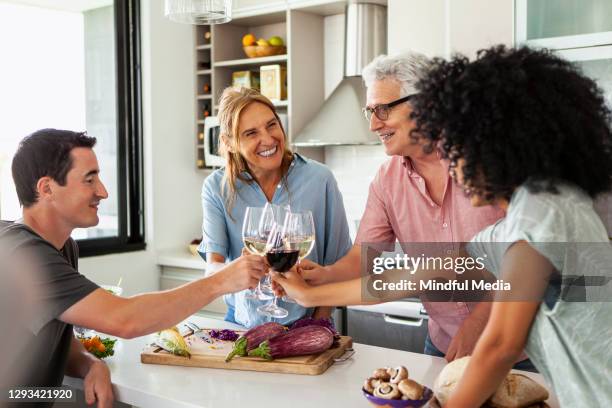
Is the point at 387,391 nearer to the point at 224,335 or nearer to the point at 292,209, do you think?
the point at 224,335

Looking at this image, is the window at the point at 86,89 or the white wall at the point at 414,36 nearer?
the white wall at the point at 414,36

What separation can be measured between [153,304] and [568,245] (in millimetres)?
958

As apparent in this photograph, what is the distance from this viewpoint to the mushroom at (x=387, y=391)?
4.17ft

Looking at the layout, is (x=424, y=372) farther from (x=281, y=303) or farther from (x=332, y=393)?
(x=281, y=303)

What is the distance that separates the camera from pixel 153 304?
160 centimetres

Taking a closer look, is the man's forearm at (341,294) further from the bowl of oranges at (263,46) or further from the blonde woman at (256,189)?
the bowl of oranges at (263,46)

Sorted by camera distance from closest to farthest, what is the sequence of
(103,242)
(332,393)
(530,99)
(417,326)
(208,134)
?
(530,99) → (332,393) → (417,326) → (103,242) → (208,134)

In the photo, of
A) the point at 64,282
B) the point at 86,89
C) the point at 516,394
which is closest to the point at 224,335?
the point at 64,282

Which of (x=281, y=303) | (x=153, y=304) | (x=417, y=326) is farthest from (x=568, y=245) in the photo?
(x=417, y=326)

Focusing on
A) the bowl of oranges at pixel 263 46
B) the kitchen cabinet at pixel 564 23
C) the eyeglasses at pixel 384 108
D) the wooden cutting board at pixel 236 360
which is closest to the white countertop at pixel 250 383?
the wooden cutting board at pixel 236 360

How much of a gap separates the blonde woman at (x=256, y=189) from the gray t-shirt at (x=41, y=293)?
689 millimetres

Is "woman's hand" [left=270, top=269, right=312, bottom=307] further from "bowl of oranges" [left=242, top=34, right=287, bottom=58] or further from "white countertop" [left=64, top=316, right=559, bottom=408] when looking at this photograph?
"bowl of oranges" [left=242, top=34, right=287, bottom=58]

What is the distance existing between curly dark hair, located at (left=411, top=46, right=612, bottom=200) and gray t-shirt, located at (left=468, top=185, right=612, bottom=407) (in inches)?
1.4

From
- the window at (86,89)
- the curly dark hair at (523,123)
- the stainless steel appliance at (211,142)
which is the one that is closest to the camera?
the curly dark hair at (523,123)
